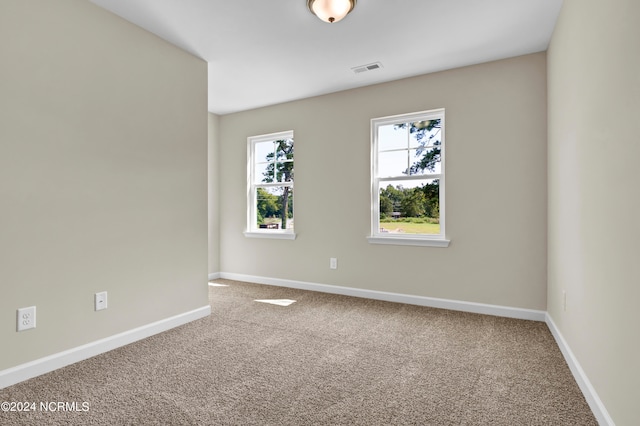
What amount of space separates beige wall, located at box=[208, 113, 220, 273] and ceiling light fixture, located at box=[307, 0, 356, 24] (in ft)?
10.0

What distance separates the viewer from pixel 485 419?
1696mm

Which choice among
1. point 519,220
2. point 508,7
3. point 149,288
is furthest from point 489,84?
point 149,288

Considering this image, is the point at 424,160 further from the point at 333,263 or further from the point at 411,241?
the point at 333,263

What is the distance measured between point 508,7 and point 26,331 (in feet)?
12.6

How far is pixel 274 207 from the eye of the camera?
4.88 m

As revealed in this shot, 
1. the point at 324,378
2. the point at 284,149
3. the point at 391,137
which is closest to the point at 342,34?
the point at 391,137

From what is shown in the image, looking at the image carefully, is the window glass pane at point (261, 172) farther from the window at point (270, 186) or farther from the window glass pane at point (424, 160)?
the window glass pane at point (424, 160)

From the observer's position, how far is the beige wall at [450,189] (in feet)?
10.7

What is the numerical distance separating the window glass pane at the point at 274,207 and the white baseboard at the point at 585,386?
3.18 meters

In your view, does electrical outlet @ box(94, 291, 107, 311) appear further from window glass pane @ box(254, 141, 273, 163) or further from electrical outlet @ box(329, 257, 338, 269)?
window glass pane @ box(254, 141, 273, 163)

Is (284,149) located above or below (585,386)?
above

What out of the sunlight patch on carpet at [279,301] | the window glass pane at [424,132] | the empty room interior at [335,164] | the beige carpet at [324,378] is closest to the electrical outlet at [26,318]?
the empty room interior at [335,164]

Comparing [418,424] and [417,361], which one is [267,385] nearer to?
[418,424]

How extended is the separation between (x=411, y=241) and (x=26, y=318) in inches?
127
